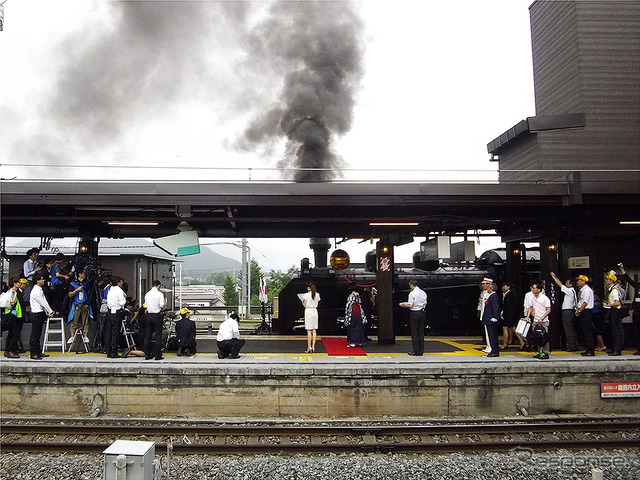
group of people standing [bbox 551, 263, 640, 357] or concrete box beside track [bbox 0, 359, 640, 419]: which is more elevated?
group of people standing [bbox 551, 263, 640, 357]

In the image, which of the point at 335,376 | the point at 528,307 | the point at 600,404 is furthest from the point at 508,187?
the point at 335,376

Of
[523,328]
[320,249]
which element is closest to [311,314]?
[523,328]

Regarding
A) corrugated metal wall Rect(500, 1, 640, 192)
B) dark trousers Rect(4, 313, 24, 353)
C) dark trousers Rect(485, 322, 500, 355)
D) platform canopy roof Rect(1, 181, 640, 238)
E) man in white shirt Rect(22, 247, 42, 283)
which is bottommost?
dark trousers Rect(485, 322, 500, 355)

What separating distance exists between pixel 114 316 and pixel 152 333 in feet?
2.82

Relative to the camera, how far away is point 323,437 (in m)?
Answer: 7.32

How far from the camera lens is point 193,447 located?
6742 millimetres

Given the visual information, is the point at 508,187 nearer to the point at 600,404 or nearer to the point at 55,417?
the point at 600,404

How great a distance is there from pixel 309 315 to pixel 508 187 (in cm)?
492

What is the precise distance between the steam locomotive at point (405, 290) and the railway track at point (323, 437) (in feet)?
24.0

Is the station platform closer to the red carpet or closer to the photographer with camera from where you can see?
the red carpet

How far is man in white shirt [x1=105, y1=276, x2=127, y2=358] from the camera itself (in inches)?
367

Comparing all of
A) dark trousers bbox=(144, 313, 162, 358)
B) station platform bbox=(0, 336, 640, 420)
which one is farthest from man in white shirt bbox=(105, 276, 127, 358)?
station platform bbox=(0, 336, 640, 420)

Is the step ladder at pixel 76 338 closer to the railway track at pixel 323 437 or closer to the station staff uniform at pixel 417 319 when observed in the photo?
the railway track at pixel 323 437

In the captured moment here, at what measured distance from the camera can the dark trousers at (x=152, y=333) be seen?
9133mm
